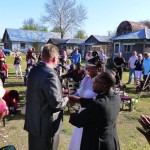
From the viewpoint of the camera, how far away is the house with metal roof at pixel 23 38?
209 feet

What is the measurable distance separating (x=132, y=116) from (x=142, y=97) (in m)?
3.64

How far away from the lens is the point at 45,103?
357 centimetres

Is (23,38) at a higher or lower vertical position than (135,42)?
higher

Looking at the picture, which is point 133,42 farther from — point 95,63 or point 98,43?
point 95,63

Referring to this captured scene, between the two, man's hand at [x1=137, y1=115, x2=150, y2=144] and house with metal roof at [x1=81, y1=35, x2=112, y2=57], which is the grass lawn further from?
house with metal roof at [x1=81, y1=35, x2=112, y2=57]

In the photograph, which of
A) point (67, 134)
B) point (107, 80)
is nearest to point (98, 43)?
point (67, 134)

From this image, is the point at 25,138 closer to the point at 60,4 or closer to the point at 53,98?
the point at 53,98

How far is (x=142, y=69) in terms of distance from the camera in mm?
15242

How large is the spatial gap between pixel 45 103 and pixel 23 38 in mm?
63382

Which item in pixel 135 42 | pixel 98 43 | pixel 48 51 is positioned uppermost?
pixel 98 43

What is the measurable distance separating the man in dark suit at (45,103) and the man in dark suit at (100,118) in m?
0.39

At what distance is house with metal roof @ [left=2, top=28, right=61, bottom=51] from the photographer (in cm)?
6384

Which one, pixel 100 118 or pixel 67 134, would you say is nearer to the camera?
pixel 100 118

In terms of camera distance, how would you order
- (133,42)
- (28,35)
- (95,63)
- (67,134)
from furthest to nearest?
(28,35) → (133,42) → (67,134) → (95,63)
